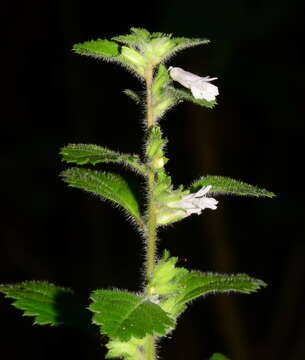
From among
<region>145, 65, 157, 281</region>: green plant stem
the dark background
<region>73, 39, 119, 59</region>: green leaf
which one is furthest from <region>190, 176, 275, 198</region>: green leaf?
the dark background

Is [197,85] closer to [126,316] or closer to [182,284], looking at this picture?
[182,284]

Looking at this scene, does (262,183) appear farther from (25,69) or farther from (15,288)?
(15,288)

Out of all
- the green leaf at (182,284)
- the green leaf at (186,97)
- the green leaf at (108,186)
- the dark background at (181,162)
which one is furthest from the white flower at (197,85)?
the dark background at (181,162)

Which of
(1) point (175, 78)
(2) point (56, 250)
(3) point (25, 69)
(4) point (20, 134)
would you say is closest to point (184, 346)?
(2) point (56, 250)

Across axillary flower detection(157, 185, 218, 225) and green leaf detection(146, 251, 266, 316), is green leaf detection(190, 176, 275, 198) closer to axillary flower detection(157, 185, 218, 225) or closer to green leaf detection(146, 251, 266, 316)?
axillary flower detection(157, 185, 218, 225)

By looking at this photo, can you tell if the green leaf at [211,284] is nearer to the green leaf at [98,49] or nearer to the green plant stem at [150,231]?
the green plant stem at [150,231]

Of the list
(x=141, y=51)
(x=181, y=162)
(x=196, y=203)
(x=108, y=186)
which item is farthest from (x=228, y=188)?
(x=181, y=162)

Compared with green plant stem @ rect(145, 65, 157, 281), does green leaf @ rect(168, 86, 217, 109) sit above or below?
above
